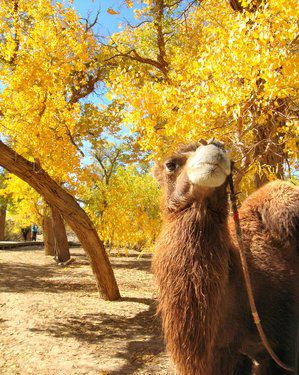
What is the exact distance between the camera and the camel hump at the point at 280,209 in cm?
279

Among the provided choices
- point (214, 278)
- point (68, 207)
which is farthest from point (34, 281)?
point (214, 278)

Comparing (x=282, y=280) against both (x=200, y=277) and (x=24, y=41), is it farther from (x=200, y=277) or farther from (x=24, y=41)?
(x=24, y=41)

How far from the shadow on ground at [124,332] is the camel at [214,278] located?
315 centimetres

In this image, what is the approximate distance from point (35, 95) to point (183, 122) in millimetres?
5133

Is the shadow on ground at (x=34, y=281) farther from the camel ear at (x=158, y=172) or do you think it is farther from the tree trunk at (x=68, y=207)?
the camel ear at (x=158, y=172)

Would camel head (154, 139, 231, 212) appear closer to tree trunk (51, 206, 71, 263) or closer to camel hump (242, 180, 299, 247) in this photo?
camel hump (242, 180, 299, 247)

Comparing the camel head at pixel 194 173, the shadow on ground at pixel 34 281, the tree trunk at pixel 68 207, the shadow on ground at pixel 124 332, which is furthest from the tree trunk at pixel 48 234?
the camel head at pixel 194 173

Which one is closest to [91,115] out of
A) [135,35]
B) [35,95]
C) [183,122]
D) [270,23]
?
[135,35]

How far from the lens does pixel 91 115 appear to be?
44.5 ft

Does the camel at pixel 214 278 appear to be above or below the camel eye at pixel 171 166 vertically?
below

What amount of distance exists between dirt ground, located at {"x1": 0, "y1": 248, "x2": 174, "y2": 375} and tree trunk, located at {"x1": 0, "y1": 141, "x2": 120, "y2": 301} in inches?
23.3

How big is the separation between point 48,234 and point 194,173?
59.2 feet

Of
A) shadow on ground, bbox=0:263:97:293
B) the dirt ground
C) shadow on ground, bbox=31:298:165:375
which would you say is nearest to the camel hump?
the dirt ground

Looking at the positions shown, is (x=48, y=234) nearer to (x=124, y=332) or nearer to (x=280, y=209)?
(x=124, y=332)
